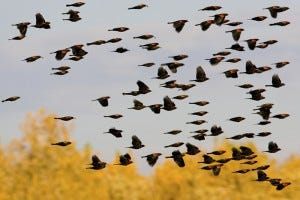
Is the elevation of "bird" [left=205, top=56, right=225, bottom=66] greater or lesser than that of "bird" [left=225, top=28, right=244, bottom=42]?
lesser

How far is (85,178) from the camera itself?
52.1 metres

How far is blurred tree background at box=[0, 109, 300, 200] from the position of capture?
50.3 meters

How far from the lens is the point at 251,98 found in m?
28.6

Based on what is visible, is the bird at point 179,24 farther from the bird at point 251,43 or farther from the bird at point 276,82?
the bird at point 276,82

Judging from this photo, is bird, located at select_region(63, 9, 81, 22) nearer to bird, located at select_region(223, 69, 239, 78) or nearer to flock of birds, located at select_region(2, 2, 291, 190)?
flock of birds, located at select_region(2, 2, 291, 190)

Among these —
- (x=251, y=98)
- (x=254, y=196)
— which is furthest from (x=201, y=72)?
(x=254, y=196)

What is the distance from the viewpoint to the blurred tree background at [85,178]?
5031 centimetres

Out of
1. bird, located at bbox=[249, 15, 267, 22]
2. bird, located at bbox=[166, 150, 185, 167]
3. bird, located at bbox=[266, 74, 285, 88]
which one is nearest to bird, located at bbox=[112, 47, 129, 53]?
bird, located at bbox=[166, 150, 185, 167]

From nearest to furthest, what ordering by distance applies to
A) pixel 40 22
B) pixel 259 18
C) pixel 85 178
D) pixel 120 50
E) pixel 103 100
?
1. pixel 40 22
2. pixel 103 100
3. pixel 120 50
4. pixel 259 18
5. pixel 85 178

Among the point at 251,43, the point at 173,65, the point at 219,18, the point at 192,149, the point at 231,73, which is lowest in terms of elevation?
the point at 192,149

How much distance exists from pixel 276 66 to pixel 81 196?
2433cm

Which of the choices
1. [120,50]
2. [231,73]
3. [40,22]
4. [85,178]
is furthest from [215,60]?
[85,178]

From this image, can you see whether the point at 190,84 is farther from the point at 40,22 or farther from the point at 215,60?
the point at 40,22

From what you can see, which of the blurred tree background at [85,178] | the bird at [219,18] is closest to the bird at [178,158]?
the bird at [219,18]
